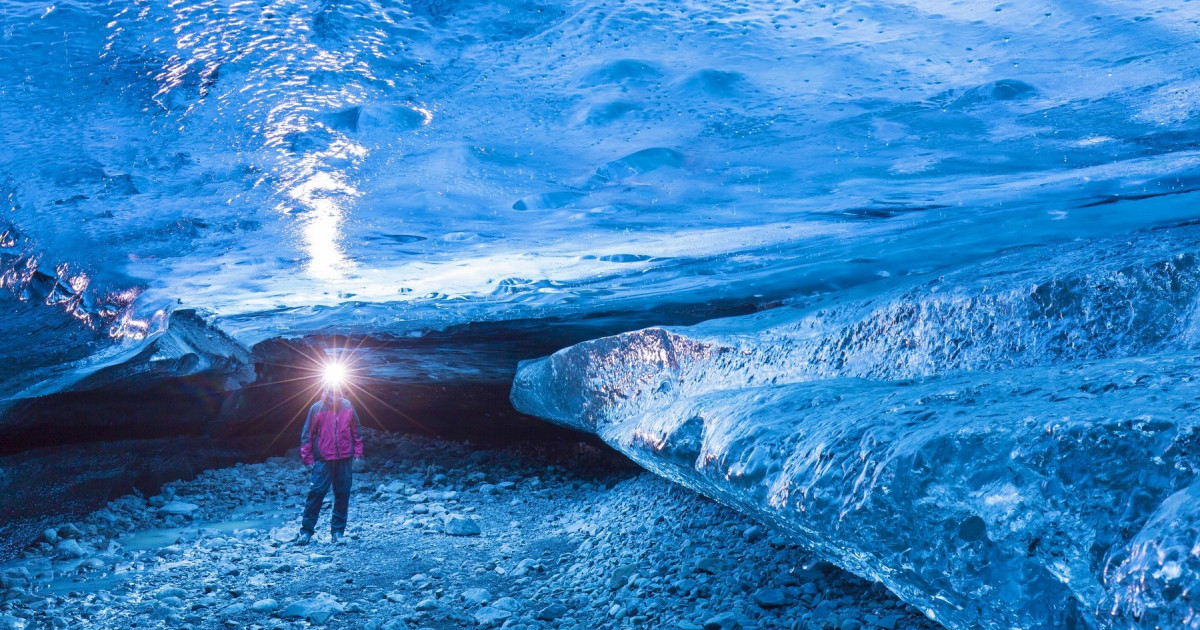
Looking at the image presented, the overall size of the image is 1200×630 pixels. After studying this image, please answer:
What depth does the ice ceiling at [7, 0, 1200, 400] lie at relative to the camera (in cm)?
388

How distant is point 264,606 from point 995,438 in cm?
419

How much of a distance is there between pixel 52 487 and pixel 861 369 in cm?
789

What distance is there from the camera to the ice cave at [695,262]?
7.89ft

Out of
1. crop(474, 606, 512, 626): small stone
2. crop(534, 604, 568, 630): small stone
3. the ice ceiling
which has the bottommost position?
crop(534, 604, 568, 630): small stone

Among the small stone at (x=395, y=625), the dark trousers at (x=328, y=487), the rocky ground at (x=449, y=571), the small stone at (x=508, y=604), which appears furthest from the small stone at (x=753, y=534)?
the dark trousers at (x=328, y=487)

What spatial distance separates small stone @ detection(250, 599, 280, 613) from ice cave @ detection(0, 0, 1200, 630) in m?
0.09

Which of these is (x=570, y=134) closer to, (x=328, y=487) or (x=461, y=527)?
(x=328, y=487)

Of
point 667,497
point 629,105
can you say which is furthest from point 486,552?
point 629,105

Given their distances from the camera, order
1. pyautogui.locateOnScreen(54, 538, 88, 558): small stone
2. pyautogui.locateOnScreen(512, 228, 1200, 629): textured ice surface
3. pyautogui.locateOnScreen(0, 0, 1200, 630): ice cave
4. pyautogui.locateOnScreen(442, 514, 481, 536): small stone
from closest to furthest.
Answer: pyautogui.locateOnScreen(512, 228, 1200, 629): textured ice surface
pyautogui.locateOnScreen(0, 0, 1200, 630): ice cave
pyautogui.locateOnScreen(54, 538, 88, 558): small stone
pyautogui.locateOnScreen(442, 514, 481, 536): small stone

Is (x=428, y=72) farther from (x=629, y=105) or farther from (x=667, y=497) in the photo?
(x=667, y=497)

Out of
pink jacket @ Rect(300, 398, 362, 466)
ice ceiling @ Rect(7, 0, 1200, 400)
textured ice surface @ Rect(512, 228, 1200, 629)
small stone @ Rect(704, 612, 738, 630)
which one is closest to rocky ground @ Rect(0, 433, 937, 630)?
small stone @ Rect(704, 612, 738, 630)

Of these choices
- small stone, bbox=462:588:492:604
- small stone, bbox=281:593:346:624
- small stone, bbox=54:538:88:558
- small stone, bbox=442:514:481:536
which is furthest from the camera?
small stone, bbox=442:514:481:536

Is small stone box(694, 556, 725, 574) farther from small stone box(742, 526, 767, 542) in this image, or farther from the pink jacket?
the pink jacket

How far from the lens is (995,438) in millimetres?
2275
